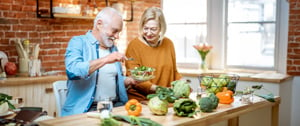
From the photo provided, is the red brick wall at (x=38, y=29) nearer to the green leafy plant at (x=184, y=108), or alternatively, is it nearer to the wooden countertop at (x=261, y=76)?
the wooden countertop at (x=261, y=76)

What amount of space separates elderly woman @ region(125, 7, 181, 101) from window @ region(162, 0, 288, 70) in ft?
6.86

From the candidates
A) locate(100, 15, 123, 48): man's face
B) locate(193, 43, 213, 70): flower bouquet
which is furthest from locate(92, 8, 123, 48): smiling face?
locate(193, 43, 213, 70): flower bouquet

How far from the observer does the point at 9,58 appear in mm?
4379

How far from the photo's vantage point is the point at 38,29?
464cm

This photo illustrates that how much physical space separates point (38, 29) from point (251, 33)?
276 centimetres

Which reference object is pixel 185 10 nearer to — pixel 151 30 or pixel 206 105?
pixel 151 30

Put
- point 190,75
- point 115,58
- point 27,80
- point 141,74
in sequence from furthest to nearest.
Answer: point 190,75, point 27,80, point 141,74, point 115,58

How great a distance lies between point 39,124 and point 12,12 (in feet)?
8.45

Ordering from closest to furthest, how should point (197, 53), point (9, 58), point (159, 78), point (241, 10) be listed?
point (159, 78) → point (9, 58) → point (241, 10) → point (197, 53)

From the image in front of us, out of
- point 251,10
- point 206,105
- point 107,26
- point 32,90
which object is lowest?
point 32,90

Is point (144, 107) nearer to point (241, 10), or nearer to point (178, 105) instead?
point (178, 105)

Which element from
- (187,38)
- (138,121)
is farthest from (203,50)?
(138,121)

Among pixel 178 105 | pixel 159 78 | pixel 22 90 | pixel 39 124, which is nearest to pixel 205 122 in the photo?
pixel 178 105

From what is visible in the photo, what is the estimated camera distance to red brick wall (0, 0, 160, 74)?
436 centimetres
